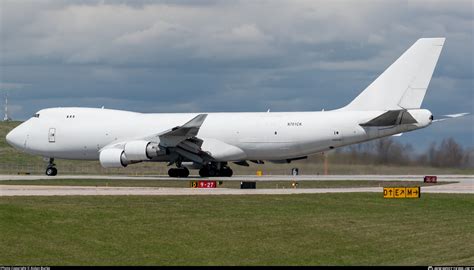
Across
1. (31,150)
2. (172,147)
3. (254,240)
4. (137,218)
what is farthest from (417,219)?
(31,150)

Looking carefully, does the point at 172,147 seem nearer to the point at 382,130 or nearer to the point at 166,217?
the point at 382,130

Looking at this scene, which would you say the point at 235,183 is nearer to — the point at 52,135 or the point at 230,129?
the point at 230,129

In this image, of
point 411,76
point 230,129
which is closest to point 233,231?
point 411,76

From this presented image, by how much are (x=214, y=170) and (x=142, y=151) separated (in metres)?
5.51

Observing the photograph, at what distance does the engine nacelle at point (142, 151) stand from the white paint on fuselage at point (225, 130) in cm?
302

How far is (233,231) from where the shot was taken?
93.9ft

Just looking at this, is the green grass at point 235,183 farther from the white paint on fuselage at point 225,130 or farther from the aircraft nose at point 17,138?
the aircraft nose at point 17,138

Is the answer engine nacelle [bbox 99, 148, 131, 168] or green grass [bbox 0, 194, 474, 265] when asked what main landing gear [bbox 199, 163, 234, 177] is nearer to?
engine nacelle [bbox 99, 148, 131, 168]

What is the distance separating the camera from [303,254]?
82.7 feet

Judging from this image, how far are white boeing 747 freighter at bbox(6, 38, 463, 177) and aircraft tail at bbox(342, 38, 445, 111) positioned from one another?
6cm

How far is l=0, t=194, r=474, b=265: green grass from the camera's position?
24.6 meters

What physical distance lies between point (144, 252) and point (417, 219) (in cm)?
1049

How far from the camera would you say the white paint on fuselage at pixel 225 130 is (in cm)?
5822

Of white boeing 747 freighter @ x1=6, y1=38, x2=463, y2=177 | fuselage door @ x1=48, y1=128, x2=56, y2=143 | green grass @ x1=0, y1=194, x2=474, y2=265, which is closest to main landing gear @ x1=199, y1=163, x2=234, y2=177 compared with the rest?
white boeing 747 freighter @ x1=6, y1=38, x2=463, y2=177
